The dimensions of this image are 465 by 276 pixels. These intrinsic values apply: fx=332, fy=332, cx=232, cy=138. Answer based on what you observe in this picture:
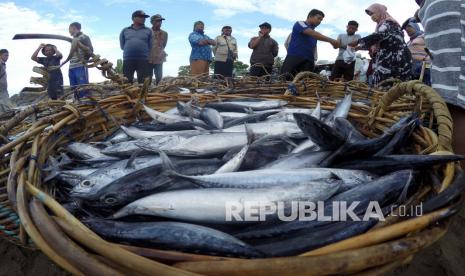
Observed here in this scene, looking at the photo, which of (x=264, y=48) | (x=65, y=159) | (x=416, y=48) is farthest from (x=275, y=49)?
(x=65, y=159)

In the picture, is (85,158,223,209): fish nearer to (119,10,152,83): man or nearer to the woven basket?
the woven basket

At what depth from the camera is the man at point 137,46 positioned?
18.7 ft

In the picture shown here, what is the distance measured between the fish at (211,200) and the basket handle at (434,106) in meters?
0.43

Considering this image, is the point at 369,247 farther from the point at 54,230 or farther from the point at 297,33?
the point at 297,33

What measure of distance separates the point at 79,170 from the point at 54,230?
714 mm

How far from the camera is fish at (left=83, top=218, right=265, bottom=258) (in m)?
0.81

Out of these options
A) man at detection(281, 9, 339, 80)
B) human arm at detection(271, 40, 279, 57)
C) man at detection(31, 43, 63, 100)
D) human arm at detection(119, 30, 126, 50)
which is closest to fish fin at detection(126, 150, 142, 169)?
man at detection(281, 9, 339, 80)

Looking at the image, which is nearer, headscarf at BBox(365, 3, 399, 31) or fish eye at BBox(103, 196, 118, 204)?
fish eye at BBox(103, 196, 118, 204)

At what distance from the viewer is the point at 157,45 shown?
670 cm

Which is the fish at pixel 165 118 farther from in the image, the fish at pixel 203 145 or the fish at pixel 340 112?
the fish at pixel 340 112

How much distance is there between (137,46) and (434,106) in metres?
5.22

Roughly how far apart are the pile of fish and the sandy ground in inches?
19.7

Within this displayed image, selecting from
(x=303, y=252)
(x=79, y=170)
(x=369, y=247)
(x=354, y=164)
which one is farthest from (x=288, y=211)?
(x=79, y=170)

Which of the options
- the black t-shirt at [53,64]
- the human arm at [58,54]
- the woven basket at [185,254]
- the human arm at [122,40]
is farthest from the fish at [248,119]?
the human arm at [58,54]
